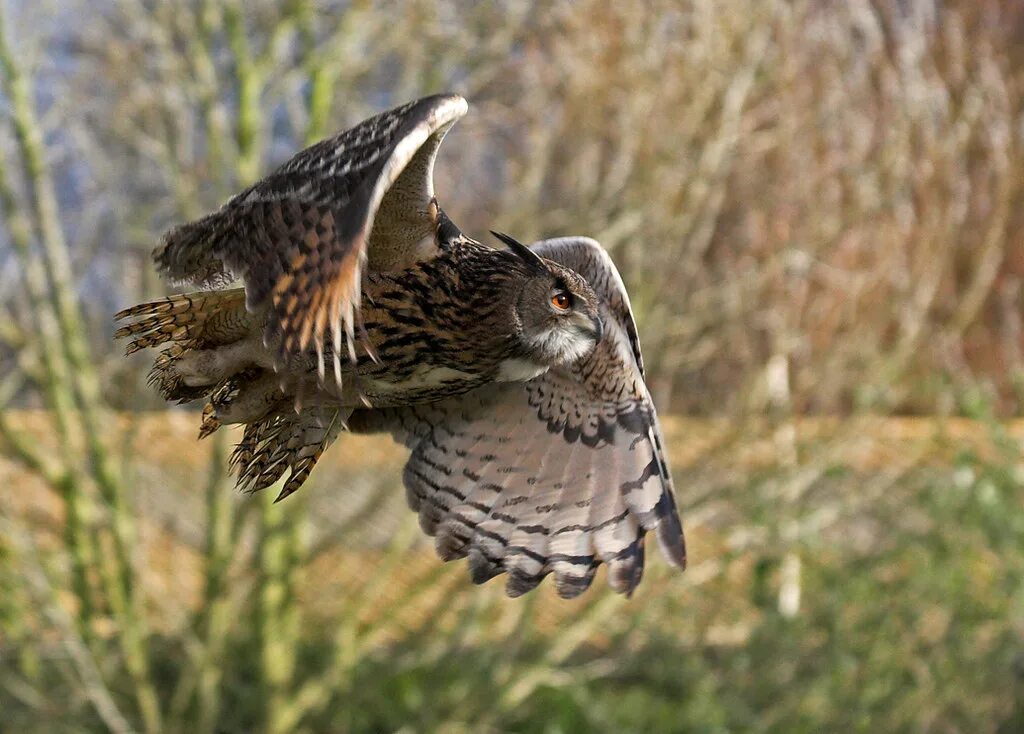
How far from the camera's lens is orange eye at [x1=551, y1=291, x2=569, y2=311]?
2525 mm

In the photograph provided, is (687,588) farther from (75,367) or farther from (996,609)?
(75,367)

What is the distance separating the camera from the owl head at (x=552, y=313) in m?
2.52

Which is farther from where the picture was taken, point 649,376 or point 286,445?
point 649,376

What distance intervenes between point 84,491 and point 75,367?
531 millimetres

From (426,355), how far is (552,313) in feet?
0.91

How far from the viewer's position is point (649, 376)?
5.98 m

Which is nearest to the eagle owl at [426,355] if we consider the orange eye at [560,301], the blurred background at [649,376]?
the orange eye at [560,301]

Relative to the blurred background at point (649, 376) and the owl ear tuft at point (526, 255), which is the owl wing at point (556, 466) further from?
the blurred background at point (649, 376)

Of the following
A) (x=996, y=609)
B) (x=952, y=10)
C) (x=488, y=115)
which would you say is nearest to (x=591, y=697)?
(x=996, y=609)

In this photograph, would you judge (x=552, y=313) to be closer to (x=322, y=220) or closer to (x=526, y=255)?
(x=526, y=255)

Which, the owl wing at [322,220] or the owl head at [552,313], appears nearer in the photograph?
the owl wing at [322,220]

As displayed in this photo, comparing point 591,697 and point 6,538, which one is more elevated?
→ point 6,538

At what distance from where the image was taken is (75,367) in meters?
5.21

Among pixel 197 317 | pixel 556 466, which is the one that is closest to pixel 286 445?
pixel 197 317
